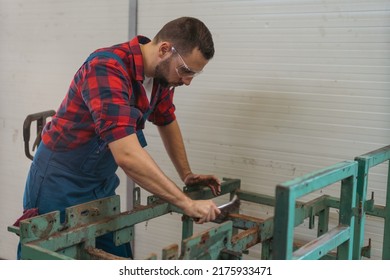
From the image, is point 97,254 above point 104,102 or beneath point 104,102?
beneath

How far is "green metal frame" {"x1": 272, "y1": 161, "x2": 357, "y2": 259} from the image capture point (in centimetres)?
110

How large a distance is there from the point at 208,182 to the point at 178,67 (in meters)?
0.52

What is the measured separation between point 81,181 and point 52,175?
10 centimetres

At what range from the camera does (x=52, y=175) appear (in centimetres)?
172

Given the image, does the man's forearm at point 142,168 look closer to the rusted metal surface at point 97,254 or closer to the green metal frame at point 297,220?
the rusted metal surface at point 97,254

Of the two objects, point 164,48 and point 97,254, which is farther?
point 164,48

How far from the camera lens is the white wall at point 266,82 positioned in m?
1.92

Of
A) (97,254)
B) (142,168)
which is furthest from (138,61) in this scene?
(97,254)

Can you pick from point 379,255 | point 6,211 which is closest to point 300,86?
point 379,255

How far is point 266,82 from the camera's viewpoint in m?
2.12

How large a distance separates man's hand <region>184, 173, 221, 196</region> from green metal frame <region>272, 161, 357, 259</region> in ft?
1.39

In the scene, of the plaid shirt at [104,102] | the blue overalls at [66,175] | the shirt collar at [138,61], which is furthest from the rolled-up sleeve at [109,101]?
the blue overalls at [66,175]

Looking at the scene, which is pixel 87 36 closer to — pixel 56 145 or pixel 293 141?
pixel 56 145

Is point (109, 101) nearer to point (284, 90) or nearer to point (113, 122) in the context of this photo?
point (113, 122)
